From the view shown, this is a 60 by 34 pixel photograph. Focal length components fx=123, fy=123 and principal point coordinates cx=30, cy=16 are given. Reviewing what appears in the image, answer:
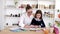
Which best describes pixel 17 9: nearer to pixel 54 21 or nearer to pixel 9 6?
pixel 9 6

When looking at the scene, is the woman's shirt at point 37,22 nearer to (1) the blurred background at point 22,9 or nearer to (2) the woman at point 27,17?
(2) the woman at point 27,17

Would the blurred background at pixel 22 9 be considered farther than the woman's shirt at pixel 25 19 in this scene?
Yes

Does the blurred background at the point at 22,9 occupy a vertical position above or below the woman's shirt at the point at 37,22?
above

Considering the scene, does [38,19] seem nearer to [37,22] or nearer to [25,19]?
[37,22]

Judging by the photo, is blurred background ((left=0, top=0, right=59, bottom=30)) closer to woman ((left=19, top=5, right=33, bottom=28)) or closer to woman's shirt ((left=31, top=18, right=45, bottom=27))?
woman ((left=19, top=5, right=33, bottom=28))

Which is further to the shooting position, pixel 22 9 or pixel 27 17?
pixel 22 9

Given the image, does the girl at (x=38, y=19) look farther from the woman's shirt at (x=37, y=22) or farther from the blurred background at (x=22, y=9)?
the blurred background at (x=22, y=9)

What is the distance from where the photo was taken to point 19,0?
10.1 ft

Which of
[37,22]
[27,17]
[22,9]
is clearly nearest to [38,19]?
[37,22]

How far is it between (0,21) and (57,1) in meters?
1.49

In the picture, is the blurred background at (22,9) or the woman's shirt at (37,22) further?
the blurred background at (22,9)

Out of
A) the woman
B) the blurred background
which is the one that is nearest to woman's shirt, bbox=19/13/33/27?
the woman

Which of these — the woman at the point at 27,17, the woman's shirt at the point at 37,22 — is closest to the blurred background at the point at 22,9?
the woman at the point at 27,17

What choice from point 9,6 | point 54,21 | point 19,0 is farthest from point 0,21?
point 54,21
